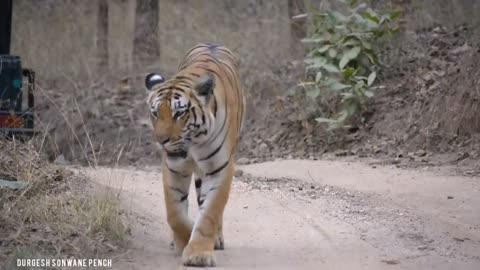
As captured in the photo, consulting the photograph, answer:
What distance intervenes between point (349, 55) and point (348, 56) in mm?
28

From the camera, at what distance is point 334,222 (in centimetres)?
721

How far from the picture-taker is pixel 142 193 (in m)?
8.43

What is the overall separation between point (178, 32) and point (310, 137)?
6.23 metres

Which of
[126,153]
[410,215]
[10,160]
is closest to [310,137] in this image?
[126,153]

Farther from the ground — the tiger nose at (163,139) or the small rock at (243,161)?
the tiger nose at (163,139)

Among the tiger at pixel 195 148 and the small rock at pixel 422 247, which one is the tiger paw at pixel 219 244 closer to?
the tiger at pixel 195 148

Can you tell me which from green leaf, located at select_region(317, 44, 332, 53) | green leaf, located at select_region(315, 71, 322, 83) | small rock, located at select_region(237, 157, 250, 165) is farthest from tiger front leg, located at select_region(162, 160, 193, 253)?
green leaf, located at select_region(317, 44, 332, 53)

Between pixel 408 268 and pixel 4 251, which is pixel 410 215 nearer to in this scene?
pixel 408 268

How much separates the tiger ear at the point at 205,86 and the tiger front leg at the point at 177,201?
0.61m

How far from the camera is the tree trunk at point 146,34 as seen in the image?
56.1ft

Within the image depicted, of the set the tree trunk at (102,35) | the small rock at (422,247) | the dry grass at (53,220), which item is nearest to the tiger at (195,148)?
the dry grass at (53,220)

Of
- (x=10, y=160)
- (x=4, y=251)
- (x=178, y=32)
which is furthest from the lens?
(x=178, y=32)

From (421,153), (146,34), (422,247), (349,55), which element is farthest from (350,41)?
(422,247)

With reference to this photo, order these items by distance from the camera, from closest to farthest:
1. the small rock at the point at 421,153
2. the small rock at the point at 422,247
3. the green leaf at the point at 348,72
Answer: the small rock at the point at 422,247
the small rock at the point at 421,153
the green leaf at the point at 348,72
